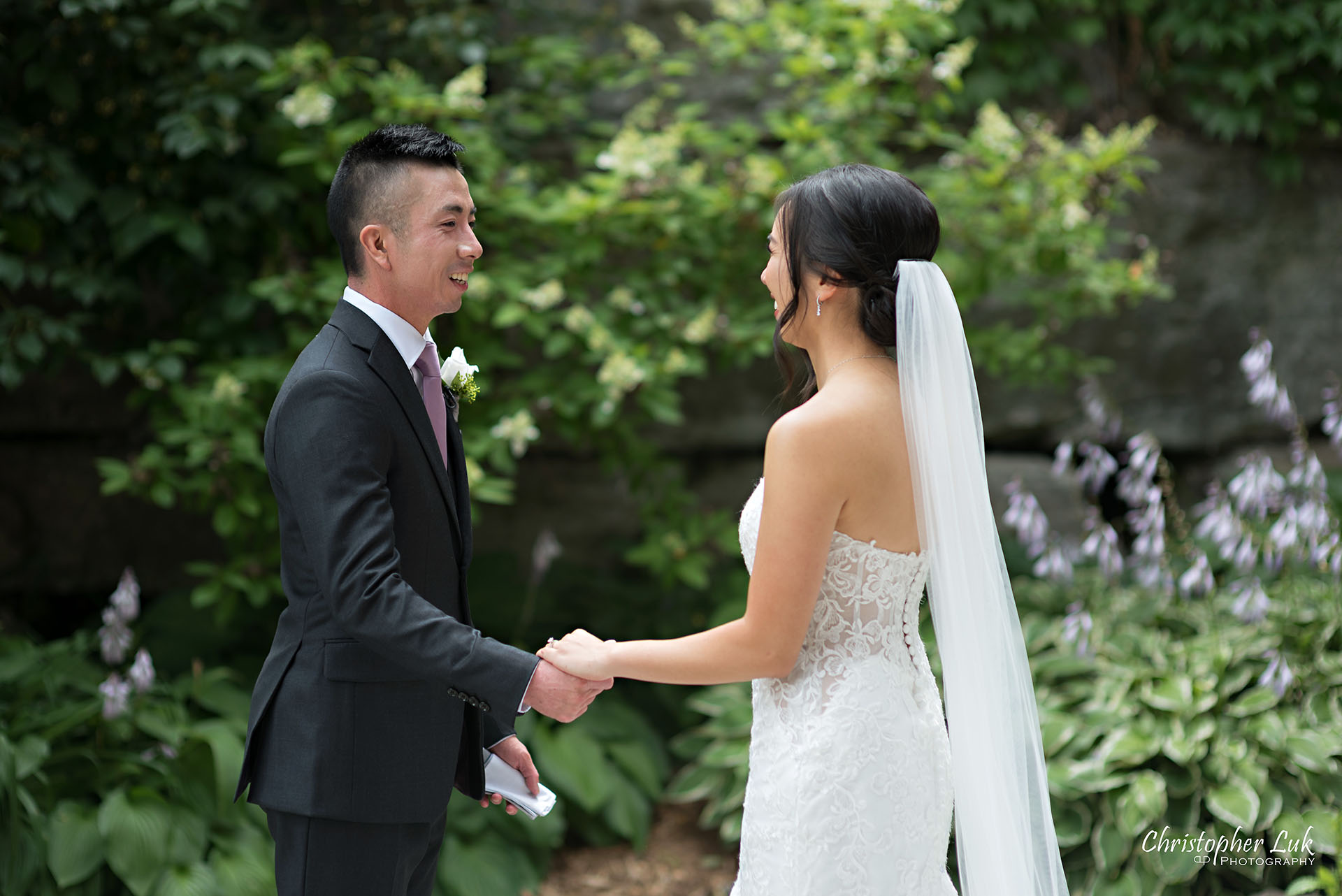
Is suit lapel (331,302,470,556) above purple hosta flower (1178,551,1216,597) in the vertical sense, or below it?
above

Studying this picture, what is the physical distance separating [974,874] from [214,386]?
9.80 feet

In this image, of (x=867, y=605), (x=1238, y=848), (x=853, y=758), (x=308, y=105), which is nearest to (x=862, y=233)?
(x=867, y=605)

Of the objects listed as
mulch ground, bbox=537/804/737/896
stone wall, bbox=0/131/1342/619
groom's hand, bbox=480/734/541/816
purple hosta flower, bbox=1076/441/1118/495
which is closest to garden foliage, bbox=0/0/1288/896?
mulch ground, bbox=537/804/737/896

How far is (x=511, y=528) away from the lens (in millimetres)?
5633

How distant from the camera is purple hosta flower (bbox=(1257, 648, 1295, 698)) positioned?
12.0 ft

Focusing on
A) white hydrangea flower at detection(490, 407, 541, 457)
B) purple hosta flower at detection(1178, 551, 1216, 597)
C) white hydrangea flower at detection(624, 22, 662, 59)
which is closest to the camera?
white hydrangea flower at detection(490, 407, 541, 457)

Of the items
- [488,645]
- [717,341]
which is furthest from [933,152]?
[488,645]

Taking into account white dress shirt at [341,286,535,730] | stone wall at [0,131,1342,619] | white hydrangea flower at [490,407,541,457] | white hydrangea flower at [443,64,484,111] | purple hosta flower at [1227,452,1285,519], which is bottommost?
stone wall at [0,131,1342,619]

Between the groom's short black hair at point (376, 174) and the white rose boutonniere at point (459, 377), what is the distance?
344mm

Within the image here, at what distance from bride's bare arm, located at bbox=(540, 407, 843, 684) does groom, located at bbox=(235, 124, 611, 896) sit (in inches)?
7.8

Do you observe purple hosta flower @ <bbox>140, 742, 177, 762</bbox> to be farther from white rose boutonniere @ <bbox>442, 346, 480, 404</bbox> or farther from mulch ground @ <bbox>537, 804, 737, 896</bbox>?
white rose boutonniere @ <bbox>442, 346, 480, 404</bbox>

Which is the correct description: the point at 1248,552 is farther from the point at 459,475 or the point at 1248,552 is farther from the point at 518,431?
the point at 459,475

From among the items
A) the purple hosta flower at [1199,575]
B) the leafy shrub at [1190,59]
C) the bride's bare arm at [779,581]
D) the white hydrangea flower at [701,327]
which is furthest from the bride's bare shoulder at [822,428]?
the leafy shrub at [1190,59]

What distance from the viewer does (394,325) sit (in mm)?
2025
